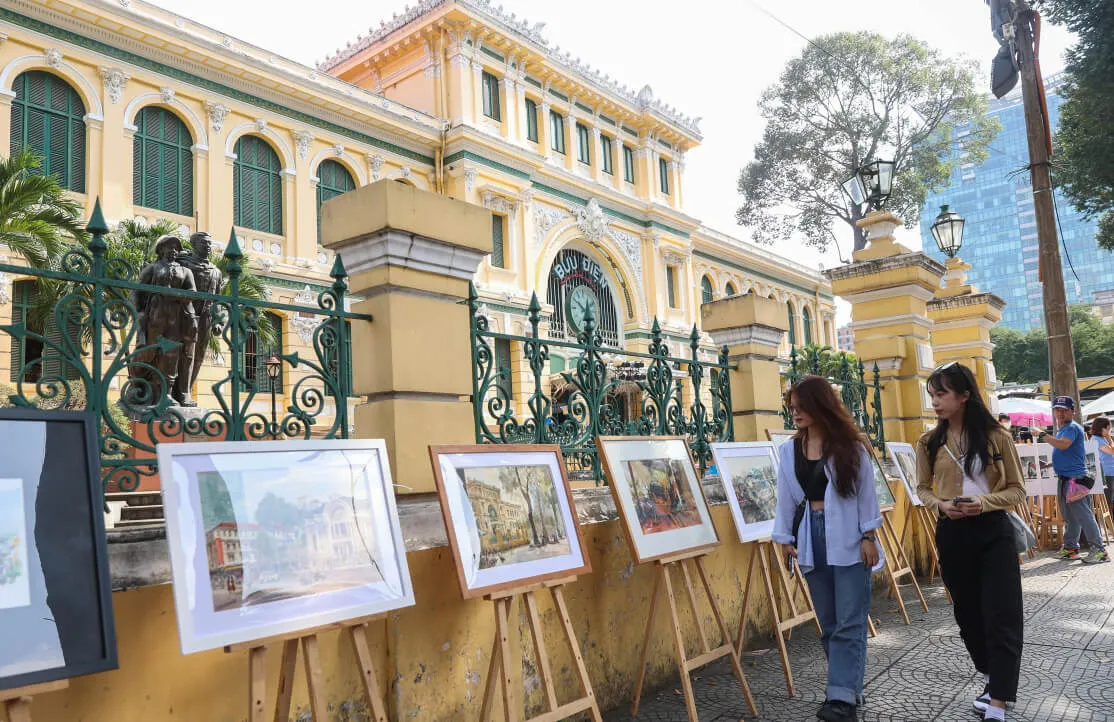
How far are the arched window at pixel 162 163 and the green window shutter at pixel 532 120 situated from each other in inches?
427

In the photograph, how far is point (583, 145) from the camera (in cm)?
2759

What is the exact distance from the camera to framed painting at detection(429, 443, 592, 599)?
3.20 metres

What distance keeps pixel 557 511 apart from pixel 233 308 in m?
1.67

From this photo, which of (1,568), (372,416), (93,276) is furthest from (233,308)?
(1,568)

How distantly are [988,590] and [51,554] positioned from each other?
3839 mm

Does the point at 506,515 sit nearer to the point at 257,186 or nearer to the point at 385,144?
the point at 257,186

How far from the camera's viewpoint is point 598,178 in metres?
27.7

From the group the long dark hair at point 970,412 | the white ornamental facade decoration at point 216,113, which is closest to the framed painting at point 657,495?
the long dark hair at point 970,412

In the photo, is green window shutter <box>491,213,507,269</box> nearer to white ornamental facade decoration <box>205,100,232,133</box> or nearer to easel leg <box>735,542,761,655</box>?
white ornamental facade decoration <box>205,100,232,133</box>

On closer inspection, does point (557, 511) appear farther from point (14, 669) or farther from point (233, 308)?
point (14, 669)

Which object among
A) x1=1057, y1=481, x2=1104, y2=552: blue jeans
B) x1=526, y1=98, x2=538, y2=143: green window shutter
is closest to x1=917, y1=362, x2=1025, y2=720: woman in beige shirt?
x1=1057, y1=481, x2=1104, y2=552: blue jeans

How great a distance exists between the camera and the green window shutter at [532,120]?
25547mm

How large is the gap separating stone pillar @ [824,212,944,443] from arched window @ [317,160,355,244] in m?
14.6

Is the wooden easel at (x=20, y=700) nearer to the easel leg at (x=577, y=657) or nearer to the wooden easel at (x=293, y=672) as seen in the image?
the wooden easel at (x=293, y=672)
